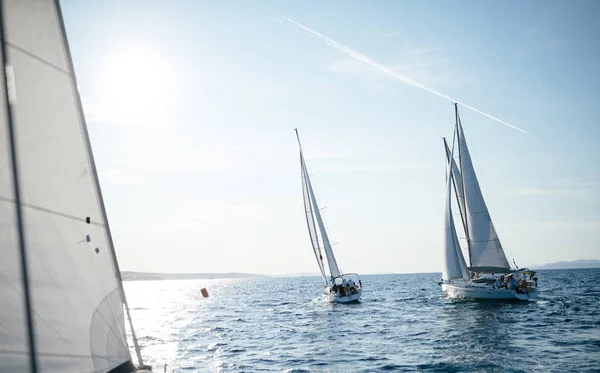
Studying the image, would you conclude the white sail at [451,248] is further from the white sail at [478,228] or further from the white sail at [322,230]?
the white sail at [322,230]

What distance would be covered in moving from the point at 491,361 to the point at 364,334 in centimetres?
1041

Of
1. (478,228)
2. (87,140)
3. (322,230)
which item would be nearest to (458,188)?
(478,228)

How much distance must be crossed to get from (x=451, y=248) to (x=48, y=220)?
44.0 metres

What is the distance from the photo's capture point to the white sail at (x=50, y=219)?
5008 millimetres

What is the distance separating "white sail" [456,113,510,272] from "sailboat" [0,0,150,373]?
144ft

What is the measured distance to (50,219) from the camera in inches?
215

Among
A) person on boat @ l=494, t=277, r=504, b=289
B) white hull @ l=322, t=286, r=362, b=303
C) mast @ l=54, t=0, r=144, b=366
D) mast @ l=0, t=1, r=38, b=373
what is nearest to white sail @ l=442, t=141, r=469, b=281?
person on boat @ l=494, t=277, r=504, b=289

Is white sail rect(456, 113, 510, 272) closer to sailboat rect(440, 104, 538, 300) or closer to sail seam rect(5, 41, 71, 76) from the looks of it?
sailboat rect(440, 104, 538, 300)

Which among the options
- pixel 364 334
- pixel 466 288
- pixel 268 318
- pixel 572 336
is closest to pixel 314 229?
pixel 268 318

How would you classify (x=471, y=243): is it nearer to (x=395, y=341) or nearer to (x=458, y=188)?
(x=458, y=188)

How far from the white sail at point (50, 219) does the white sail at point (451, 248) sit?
4266 centimetres

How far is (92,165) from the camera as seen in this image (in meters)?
6.05

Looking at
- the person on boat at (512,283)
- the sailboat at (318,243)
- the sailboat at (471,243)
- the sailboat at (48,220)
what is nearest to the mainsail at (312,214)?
the sailboat at (318,243)

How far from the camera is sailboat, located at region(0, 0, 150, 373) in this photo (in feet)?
16.4
